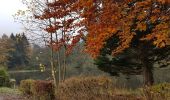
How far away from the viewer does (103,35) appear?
44.7 feet

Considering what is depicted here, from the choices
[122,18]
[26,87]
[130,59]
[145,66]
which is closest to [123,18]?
[122,18]

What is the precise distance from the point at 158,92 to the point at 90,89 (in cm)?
469

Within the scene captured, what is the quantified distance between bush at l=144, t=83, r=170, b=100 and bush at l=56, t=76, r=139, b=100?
173 centimetres

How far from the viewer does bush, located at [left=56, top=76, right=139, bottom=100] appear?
14730 mm

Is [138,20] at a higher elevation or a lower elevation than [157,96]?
higher

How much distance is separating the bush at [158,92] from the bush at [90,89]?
5.66ft

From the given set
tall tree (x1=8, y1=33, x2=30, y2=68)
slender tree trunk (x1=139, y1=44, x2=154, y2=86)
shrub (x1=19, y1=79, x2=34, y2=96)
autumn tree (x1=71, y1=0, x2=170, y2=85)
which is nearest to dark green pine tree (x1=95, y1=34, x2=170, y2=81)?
slender tree trunk (x1=139, y1=44, x2=154, y2=86)

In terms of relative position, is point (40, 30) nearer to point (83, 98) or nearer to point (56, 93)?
point (56, 93)

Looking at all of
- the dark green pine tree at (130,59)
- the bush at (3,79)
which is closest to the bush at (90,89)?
the dark green pine tree at (130,59)

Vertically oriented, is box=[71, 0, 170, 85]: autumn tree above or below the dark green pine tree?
above

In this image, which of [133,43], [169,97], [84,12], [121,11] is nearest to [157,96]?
[169,97]

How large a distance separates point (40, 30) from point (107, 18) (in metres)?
14.4

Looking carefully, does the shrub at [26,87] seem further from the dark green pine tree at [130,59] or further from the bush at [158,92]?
the bush at [158,92]

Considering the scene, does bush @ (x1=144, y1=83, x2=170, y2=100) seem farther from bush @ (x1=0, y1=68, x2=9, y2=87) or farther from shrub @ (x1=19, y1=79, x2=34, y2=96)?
bush @ (x1=0, y1=68, x2=9, y2=87)
